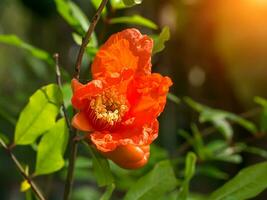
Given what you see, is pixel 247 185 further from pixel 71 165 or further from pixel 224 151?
pixel 224 151

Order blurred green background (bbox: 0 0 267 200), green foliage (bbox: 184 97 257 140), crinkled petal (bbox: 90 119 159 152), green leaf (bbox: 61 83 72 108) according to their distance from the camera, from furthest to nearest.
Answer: blurred green background (bbox: 0 0 267 200) < green foliage (bbox: 184 97 257 140) < green leaf (bbox: 61 83 72 108) < crinkled petal (bbox: 90 119 159 152)

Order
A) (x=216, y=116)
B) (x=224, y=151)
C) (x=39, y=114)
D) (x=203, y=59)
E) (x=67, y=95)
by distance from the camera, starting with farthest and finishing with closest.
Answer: (x=203, y=59)
(x=224, y=151)
(x=216, y=116)
(x=67, y=95)
(x=39, y=114)

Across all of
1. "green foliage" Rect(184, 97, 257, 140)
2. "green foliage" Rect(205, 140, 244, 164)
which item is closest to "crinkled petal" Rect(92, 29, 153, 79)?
"green foliage" Rect(184, 97, 257, 140)

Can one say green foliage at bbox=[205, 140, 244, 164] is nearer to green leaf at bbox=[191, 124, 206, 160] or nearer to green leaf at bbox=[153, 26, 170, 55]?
green leaf at bbox=[191, 124, 206, 160]

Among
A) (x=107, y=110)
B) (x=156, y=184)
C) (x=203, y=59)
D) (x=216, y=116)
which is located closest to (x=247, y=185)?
(x=156, y=184)

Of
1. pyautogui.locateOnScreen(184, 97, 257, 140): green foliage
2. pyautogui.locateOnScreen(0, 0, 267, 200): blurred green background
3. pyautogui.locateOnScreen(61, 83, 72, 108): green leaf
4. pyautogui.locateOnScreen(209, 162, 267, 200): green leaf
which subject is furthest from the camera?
pyautogui.locateOnScreen(0, 0, 267, 200): blurred green background

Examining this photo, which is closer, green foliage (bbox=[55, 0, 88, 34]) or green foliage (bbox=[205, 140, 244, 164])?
green foliage (bbox=[55, 0, 88, 34])

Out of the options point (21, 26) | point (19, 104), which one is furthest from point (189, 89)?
point (21, 26)
